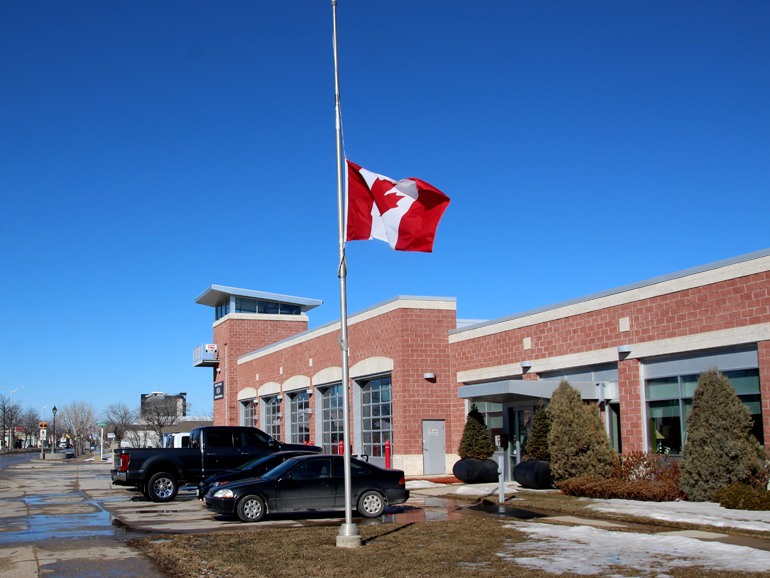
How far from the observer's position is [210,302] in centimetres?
5519

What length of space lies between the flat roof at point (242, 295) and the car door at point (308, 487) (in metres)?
35.8

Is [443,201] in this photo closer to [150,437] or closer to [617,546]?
[617,546]

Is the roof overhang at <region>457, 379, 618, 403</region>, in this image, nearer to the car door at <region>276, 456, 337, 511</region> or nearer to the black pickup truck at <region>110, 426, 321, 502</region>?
the black pickup truck at <region>110, 426, 321, 502</region>

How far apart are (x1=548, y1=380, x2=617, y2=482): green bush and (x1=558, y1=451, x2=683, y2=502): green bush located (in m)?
0.36

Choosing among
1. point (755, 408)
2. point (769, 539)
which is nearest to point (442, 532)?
point (769, 539)

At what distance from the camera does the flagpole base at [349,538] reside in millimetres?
11828

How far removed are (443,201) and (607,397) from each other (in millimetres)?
11025

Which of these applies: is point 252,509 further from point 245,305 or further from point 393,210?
point 245,305

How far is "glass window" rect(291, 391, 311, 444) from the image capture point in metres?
40.0

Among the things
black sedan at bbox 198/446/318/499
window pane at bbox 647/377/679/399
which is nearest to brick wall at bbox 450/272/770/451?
window pane at bbox 647/377/679/399

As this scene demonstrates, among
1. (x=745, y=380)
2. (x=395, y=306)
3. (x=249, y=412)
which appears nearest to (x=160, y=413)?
(x=249, y=412)

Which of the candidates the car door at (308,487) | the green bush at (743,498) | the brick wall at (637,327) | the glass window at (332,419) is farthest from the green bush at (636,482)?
the glass window at (332,419)

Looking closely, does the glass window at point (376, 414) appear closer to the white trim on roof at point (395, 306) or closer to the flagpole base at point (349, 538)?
the white trim on roof at point (395, 306)

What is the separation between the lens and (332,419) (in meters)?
36.8
